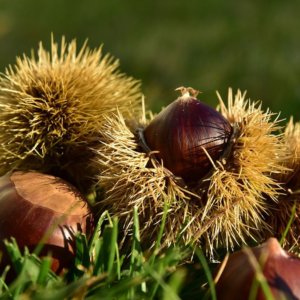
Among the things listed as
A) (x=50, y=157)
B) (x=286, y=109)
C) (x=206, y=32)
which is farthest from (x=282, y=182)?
(x=206, y=32)

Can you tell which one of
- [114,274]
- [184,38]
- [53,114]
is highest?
[184,38]

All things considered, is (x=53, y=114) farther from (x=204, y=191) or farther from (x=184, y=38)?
(x=184, y=38)

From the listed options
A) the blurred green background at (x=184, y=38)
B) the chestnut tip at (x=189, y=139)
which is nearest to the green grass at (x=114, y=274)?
the chestnut tip at (x=189, y=139)

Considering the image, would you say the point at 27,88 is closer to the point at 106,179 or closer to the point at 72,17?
the point at 106,179

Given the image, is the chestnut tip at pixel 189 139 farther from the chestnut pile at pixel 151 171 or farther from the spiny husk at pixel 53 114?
the spiny husk at pixel 53 114

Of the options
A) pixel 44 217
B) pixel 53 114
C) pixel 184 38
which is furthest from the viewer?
pixel 184 38

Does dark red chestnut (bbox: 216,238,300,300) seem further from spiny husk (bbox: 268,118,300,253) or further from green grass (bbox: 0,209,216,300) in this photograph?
spiny husk (bbox: 268,118,300,253)

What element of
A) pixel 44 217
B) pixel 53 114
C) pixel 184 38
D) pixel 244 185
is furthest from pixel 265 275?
pixel 184 38
